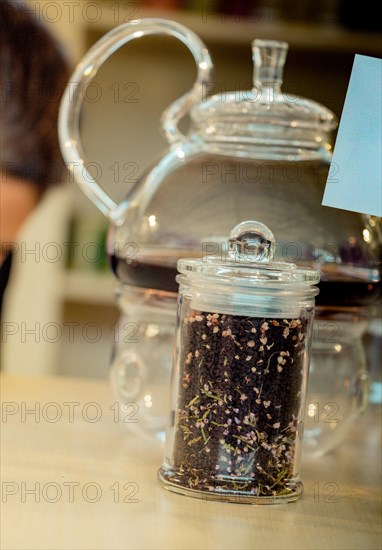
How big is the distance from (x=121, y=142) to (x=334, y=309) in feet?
6.46

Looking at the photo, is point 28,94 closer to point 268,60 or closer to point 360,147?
point 268,60

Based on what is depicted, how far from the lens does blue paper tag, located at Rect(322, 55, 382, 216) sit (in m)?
0.61

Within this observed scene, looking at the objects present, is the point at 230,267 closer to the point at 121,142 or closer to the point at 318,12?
the point at 318,12

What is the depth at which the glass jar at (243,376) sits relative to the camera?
1.85 feet

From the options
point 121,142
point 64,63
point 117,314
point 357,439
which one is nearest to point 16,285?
point 117,314

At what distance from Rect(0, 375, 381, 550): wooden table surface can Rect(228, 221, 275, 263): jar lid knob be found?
145 mm

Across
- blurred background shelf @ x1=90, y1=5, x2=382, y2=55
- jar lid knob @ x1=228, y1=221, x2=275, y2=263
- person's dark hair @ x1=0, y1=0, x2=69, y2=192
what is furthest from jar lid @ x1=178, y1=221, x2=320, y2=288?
blurred background shelf @ x1=90, y1=5, x2=382, y2=55

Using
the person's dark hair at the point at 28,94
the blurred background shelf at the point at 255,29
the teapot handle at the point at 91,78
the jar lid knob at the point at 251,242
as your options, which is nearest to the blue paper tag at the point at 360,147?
the jar lid knob at the point at 251,242

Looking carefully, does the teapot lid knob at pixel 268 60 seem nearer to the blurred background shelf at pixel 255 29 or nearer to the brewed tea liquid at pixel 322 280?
the brewed tea liquid at pixel 322 280

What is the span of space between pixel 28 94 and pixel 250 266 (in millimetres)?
1282

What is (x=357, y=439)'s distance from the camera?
0.82 metres

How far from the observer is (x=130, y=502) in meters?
0.56

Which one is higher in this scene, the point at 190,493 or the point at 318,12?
the point at 318,12

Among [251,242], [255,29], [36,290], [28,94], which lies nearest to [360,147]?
[251,242]
